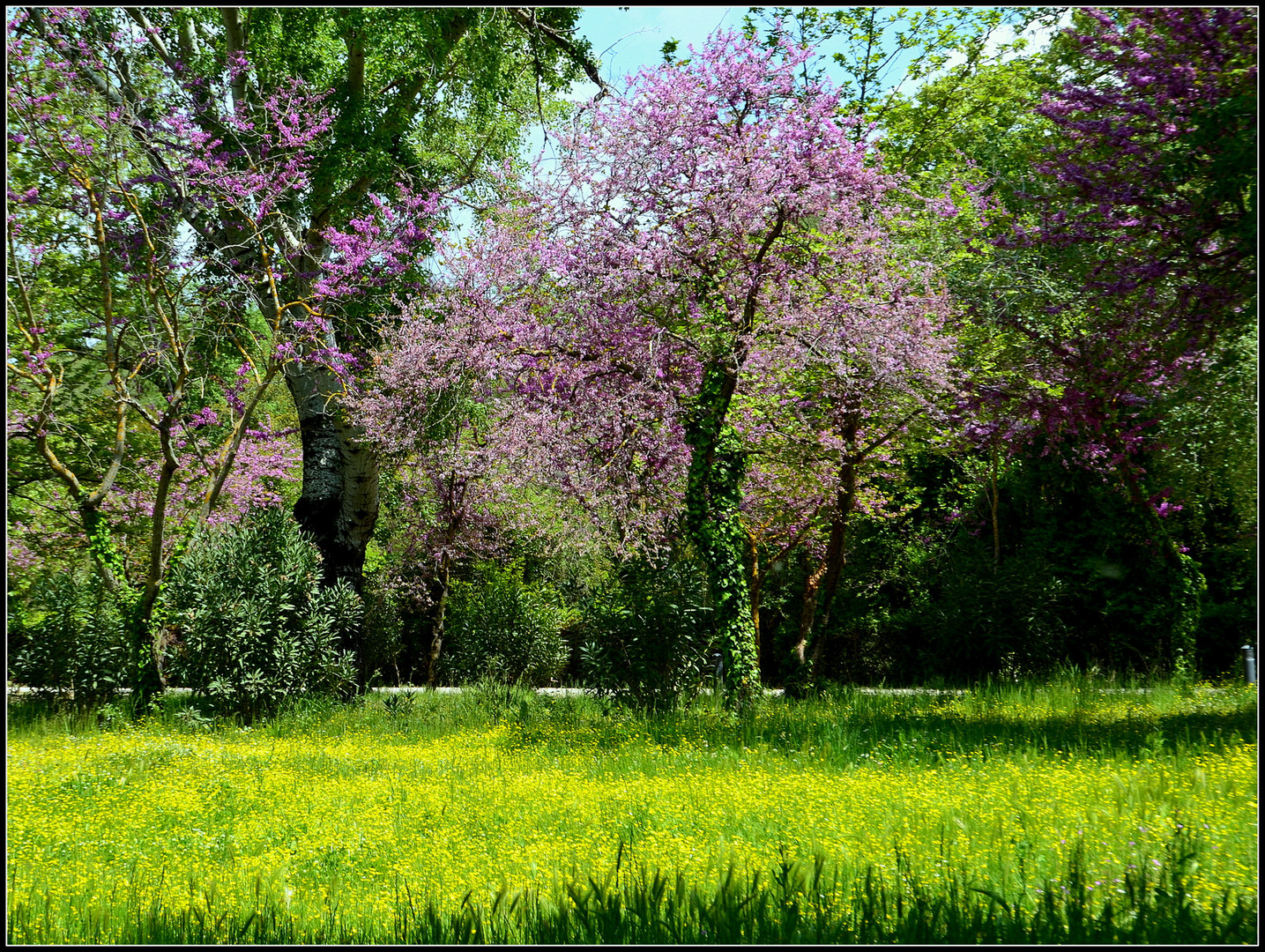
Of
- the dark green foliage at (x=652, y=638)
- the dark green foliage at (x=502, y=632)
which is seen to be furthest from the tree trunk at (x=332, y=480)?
the dark green foliage at (x=652, y=638)

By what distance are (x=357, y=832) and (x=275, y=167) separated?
856 cm

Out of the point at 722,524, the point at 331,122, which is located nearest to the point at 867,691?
the point at 722,524

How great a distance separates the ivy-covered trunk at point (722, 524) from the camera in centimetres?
1065

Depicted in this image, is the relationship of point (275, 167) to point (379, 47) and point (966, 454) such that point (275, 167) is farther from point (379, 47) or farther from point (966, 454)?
point (966, 454)

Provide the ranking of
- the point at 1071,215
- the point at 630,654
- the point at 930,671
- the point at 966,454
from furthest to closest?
the point at 966,454, the point at 930,671, the point at 630,654, the point at 1071,215

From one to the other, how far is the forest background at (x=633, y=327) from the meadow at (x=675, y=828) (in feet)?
7.98

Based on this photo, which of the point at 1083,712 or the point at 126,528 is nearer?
the point at 1083,712

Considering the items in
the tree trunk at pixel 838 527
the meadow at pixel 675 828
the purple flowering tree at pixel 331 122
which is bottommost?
the meadow at pixel 675 828

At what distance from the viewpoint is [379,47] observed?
11.1m

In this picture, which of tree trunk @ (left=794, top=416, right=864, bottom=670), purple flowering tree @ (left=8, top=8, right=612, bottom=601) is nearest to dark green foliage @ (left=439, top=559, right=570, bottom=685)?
purple flowering tree @ (left=8, top=8, right=612, bottom=601)

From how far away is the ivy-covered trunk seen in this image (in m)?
10.6

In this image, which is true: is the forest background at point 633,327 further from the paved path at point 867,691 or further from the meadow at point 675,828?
the meadow at point 675,828

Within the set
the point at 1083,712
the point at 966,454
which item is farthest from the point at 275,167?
the point at 966,454

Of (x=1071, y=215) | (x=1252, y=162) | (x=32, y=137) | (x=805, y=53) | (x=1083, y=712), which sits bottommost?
(x=1083, y=712)
